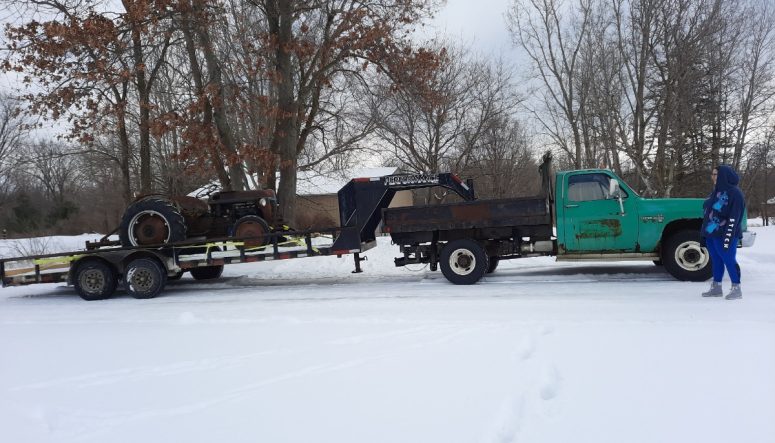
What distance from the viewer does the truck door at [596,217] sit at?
903cm

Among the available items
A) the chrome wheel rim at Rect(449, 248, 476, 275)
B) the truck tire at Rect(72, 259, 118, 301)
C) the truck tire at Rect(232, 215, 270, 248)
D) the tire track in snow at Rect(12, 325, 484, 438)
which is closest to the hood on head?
the chrome wheel rim at Rect(449, 248, 476, 275)

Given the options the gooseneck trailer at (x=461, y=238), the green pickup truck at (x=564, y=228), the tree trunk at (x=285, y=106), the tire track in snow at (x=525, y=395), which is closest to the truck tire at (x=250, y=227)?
the gooseneck trailer at (x=461, y=238)

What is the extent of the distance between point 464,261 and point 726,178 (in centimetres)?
422

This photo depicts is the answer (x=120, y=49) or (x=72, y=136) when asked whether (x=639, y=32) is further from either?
(x=72, y=136)

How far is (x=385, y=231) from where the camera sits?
32.4 ft

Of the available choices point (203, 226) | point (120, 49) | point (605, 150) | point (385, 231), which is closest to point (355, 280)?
point (385, 231)

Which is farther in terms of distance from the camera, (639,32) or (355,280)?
(639,32)

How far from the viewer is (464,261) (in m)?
9.46

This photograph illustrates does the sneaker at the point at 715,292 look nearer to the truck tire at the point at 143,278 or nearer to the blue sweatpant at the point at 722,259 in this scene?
the blue sweatpant at the point at 722,259

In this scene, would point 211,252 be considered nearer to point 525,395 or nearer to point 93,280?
point 93,280

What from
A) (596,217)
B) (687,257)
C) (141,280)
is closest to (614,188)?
(596,217)

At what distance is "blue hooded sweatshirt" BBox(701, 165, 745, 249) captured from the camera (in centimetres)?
697

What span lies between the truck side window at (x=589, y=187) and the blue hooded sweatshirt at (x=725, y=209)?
6.83ft

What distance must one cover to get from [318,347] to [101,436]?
2167 millimetres
